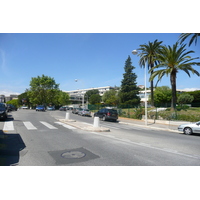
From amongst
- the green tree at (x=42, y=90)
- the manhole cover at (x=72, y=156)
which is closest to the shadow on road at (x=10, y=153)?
the manhole cover at (x=72, y=156)

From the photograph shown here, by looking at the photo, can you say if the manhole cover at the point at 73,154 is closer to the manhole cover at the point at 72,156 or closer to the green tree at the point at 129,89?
the manhole cover at the point at 72,156

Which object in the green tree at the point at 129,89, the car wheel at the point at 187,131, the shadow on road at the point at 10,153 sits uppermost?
the green tree at the point at 129,89

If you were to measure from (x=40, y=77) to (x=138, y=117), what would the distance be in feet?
209

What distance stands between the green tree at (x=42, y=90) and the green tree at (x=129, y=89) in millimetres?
36625

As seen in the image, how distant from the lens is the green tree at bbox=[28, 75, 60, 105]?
74.4 meters

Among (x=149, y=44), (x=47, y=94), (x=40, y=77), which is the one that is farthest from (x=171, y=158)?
(x=40, y=77)

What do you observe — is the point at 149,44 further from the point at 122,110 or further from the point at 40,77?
the point at 40,77

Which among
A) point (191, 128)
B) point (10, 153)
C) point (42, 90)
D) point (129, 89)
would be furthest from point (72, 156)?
point (42, 90)

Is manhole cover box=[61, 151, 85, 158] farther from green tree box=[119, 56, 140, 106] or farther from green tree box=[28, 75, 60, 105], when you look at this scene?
green tree box=[28, 75, 60, 105]

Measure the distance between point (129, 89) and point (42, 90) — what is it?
4088cm

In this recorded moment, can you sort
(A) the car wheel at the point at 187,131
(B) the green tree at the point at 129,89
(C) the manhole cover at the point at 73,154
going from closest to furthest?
(C) the manhole cover at the point at 73,154
(A) the car wheel at the point at 187,131
(B) the green tree at the point at 129,89

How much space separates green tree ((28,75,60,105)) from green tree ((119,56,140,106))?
36.6m

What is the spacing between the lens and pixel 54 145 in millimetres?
7230

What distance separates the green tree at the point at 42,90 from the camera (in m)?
74.4
